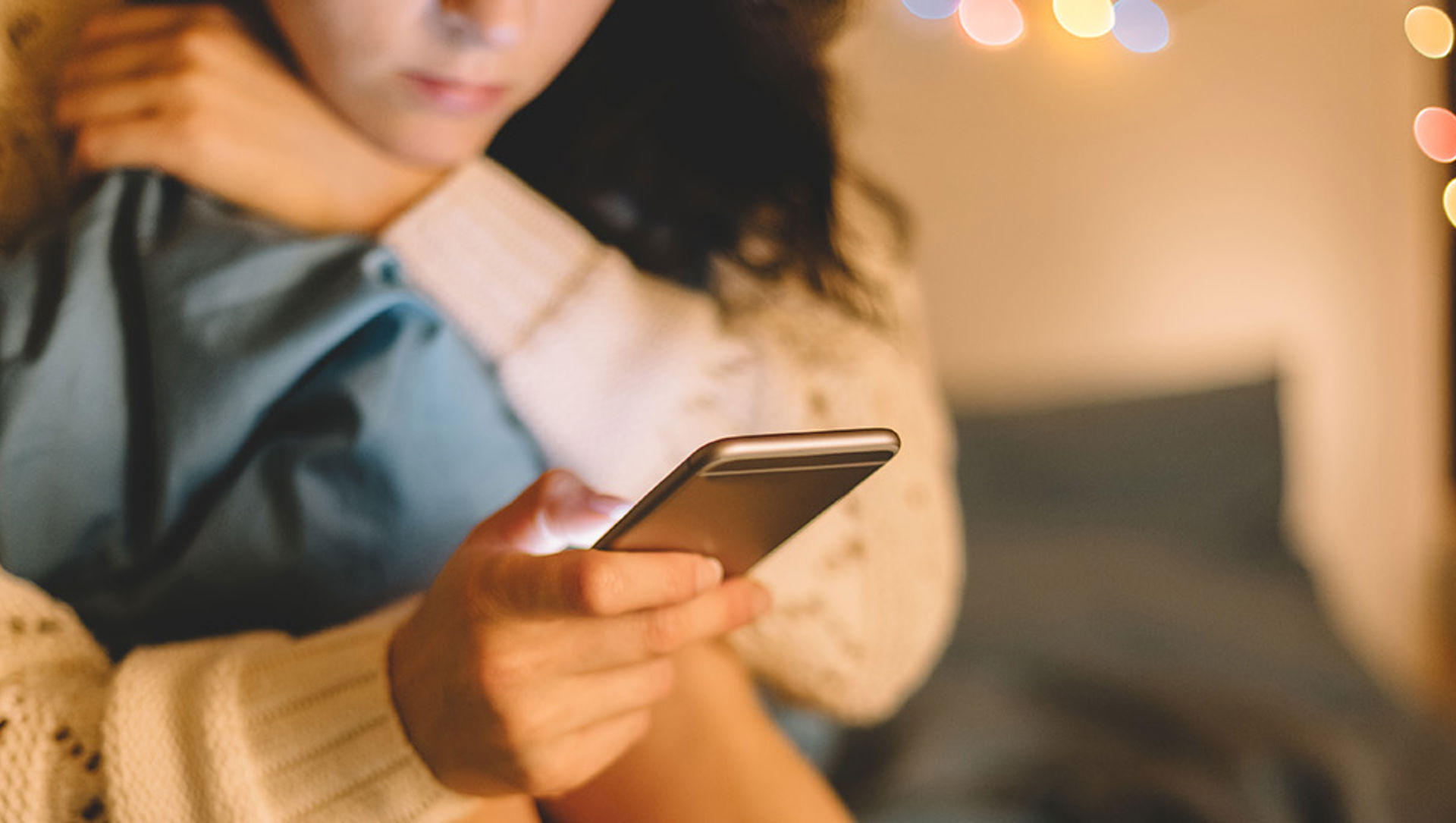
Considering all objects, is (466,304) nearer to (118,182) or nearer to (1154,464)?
(118,182)

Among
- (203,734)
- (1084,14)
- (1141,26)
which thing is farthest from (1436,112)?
(203,734)

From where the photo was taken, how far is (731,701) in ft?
2.12

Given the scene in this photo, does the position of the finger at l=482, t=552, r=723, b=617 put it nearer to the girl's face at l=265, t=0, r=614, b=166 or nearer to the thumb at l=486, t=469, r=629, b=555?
the thumb at l=486, t=469, r=629, b=555

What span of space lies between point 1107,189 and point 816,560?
4.18 feet

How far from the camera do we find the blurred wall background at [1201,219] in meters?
1.67

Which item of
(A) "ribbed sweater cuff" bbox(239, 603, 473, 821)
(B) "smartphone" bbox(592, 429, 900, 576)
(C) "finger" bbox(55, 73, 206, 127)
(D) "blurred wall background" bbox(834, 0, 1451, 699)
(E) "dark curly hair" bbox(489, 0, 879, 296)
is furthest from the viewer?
(D) "blurred wall background" bbox(834, 0, 1451, 699)

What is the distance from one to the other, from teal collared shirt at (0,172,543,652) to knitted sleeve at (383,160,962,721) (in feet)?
0.16

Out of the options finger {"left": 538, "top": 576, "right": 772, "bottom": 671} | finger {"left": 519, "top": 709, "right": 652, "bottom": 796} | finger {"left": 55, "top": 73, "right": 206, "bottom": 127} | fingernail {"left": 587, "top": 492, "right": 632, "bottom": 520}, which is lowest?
finger {"left": 519, "top": 709, "right": 652, "bottom": 796}

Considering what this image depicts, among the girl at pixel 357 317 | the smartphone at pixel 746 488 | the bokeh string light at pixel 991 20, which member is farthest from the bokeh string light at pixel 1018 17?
the smartphone at pixel 746 488

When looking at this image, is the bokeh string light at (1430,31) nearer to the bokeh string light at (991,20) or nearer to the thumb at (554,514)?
the bokeh string light at (991,20)

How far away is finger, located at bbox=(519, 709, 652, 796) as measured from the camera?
1.41 feet

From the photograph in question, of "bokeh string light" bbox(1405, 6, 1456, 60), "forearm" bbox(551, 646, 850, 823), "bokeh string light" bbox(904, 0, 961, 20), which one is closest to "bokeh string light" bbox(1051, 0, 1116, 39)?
"bokeh string light" bbox(904, 0, 961, 20)

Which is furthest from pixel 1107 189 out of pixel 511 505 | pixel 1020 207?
pixel 511 505

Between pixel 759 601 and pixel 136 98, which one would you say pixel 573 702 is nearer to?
pixel 759 601
